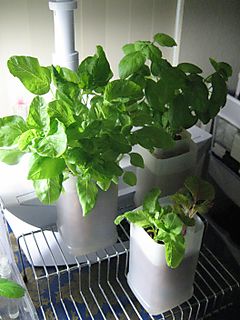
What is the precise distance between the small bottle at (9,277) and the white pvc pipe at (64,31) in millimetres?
362

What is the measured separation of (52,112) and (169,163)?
0.27 metres

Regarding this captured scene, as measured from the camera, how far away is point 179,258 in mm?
645

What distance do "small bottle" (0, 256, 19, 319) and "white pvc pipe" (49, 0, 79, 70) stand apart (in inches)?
14.3

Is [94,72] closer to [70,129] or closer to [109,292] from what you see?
[70,129]

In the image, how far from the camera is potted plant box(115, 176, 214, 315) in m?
0.65

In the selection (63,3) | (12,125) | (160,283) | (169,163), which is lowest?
(160,283)

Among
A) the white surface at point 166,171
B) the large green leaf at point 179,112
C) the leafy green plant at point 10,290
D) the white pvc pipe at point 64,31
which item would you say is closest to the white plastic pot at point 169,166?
the white surface at point 166,171

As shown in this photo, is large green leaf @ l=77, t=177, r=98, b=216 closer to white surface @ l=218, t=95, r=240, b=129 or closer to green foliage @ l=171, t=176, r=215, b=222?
green foliage @ l=171, t=176, r=215, b=222

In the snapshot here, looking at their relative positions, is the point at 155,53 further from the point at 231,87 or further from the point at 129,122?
the point at 231,87

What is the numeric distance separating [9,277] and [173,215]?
328mm

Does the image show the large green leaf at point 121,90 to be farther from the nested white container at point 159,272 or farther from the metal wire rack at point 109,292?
the metal wire rack at point 109,292

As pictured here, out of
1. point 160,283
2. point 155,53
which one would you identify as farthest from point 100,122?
point 160,283

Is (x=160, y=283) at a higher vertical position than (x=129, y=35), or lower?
lower

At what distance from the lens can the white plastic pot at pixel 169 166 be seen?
795 millimetres
